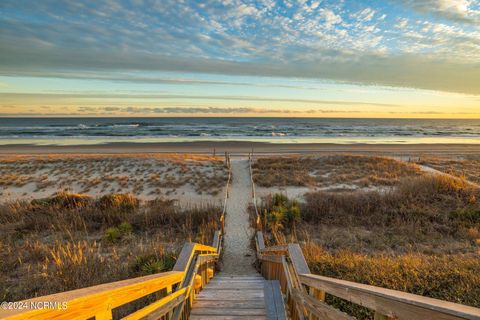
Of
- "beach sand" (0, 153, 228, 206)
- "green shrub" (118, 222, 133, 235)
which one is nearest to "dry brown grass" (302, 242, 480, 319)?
"green shrub" (118, 222, 133, 235)

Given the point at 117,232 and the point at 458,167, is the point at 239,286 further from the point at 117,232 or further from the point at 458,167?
the point at 458,167

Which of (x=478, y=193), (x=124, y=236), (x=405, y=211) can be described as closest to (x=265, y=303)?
(x=124, y=236)

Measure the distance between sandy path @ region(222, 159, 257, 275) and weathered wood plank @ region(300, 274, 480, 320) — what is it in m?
6.62

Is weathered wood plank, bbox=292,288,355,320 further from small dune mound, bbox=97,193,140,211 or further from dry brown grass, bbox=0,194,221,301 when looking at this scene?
small dune mound, bbox=97,193,140,211

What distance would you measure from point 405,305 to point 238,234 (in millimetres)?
9528

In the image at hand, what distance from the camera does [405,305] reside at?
1.45 m

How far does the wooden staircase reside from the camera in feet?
12.1

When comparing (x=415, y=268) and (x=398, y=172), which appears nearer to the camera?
(x=415, y=268)

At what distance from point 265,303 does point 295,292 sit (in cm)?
88

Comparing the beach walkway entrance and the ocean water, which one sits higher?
the beach walkway entrance

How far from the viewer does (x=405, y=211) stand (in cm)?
1152

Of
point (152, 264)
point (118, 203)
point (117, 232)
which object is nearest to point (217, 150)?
point (118, 203)

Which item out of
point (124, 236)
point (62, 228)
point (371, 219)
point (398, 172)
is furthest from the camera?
point (398, 172)

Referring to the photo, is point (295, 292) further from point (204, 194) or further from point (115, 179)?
point (115, 179)
